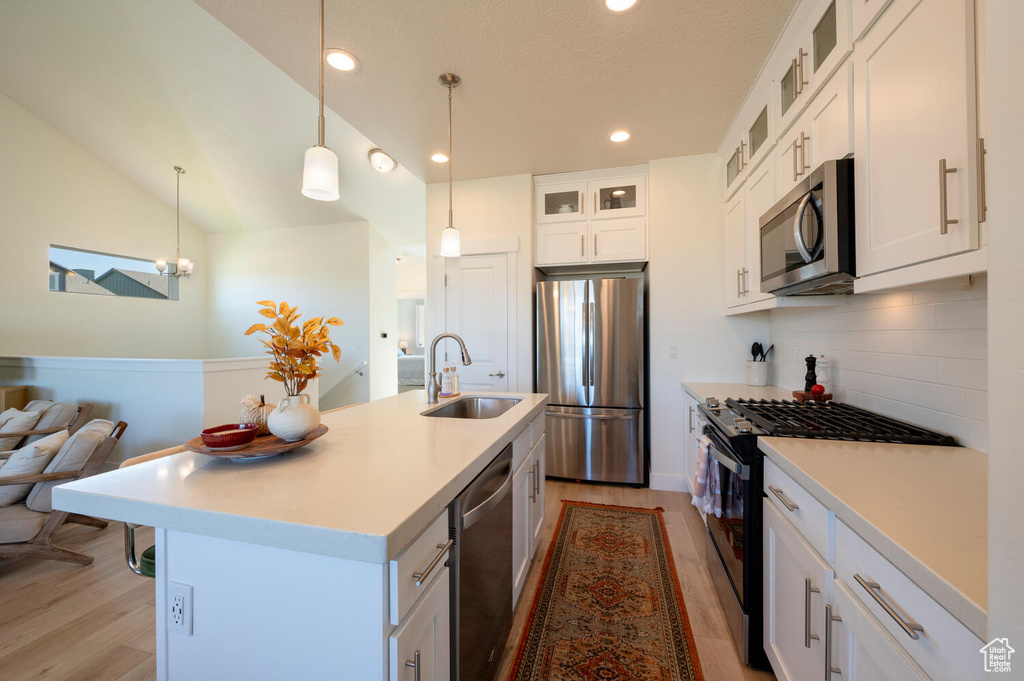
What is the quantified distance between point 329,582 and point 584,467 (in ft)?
9.19

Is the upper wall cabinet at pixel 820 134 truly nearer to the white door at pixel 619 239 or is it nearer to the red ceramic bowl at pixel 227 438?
the white door at pixel 619 239

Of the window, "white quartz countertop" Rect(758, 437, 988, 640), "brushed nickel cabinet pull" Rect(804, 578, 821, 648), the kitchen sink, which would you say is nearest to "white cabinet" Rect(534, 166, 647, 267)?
the kitchen sink

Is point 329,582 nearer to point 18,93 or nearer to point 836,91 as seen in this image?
point 836,91

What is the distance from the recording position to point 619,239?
342cm

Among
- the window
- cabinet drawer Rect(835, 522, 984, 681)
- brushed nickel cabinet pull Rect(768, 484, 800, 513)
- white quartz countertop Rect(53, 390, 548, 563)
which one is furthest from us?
the window

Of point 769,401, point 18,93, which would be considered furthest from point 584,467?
point 18,93

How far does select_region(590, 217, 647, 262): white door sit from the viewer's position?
338cm

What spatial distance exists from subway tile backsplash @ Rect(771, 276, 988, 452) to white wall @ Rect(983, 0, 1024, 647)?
118 centimetres

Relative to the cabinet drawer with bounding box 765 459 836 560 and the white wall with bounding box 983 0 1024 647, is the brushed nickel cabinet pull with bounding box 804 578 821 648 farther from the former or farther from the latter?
the white wall with bounding box 983 0 1024 647

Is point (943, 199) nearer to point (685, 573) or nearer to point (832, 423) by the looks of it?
point (832, 423)

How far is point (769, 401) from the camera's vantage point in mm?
2154

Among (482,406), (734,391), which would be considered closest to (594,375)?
(734,391)

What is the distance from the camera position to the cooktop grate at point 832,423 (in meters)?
1.32

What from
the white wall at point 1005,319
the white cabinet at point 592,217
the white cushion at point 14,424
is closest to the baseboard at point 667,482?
the white cabinet at point 592,217
